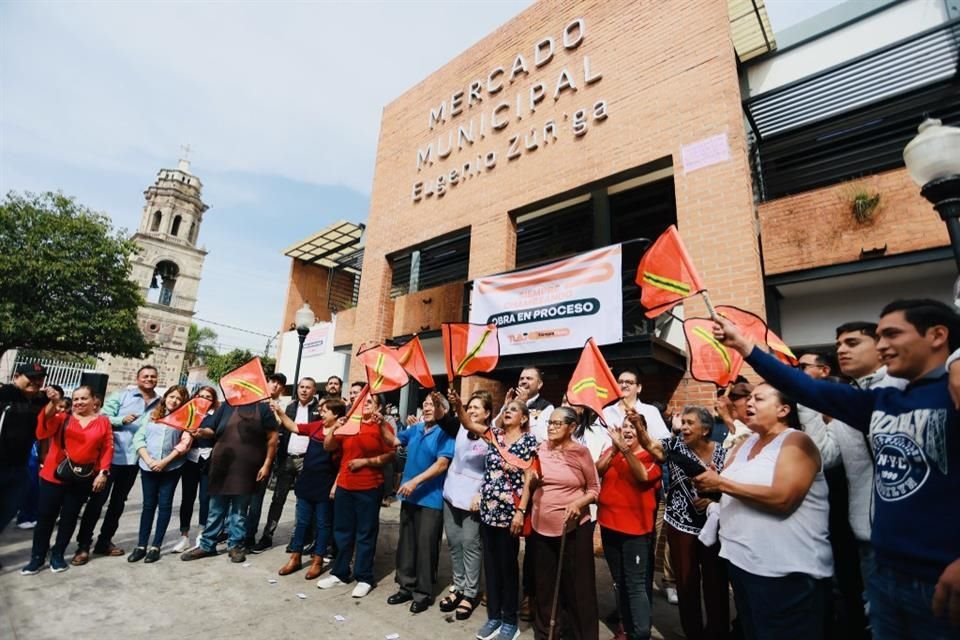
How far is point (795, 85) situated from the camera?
7051mm

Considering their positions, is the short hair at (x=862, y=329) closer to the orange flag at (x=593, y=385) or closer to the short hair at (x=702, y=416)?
the short hair at (x=702, y=416)

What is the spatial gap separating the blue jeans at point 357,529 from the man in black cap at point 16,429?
3.37m

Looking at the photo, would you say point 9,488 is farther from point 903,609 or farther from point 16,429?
point 903,609

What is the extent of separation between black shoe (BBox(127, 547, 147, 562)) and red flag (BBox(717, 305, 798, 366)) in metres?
6.70

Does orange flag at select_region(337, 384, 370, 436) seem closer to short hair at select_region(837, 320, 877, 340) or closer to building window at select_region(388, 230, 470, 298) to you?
short hair at select_region(837, 320, 877, 340)

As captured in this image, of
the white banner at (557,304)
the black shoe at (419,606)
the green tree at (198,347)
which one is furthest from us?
the green tree at (198,347)

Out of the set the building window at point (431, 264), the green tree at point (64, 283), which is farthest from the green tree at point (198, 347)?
the building window at point (431, 264)

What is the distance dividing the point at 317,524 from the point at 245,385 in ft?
5.75

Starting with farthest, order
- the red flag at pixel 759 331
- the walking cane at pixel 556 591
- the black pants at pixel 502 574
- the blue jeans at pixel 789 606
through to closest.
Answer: the red flag at pixel 759 331 → the black pants at pixel 502 574 → the walking cane at pixel 556 591 → the blue jeans at pixel 789 606

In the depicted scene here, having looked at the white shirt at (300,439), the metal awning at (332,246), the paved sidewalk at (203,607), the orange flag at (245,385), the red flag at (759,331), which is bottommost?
the paved sidewalk at (203,607)

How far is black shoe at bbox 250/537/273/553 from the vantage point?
562cm

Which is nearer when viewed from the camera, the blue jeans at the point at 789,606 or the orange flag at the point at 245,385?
the blue jeans at the point at 789,606

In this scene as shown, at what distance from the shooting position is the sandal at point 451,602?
4168 mm

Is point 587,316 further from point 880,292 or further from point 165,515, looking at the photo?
point 165,515
